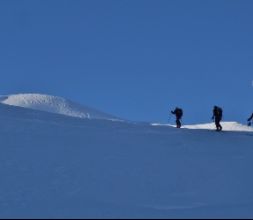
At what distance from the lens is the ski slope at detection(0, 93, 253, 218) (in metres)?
14.4

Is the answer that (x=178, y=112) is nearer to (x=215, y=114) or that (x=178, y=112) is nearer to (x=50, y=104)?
(x=215, y=114)

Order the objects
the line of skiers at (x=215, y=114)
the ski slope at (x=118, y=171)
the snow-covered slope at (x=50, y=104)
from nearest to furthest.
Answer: the ski slope at (x=118, y=171) → the line of skiers at (x=215, y=114) → the snow-covered slope at (x=50, y=104)

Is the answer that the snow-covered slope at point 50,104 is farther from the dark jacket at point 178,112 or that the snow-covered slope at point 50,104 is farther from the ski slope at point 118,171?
the ski slope at point 118,171

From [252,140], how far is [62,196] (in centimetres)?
1265

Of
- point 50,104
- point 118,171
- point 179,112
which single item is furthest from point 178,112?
point 50,104

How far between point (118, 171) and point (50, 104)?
2443 inches

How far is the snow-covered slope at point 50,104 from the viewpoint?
7203 cm

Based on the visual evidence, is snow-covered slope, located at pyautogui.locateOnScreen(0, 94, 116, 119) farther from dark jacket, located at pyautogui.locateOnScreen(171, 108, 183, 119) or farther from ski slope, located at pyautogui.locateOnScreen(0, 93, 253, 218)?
ski slope, located at pyautogui.locateOnScreen(0, 93, 253, 218)

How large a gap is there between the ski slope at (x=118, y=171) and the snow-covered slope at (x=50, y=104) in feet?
145

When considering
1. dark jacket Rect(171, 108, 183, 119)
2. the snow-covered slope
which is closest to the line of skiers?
dark jacket Rect(171, 108, 183, 119)

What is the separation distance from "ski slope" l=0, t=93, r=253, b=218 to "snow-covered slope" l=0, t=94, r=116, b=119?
4424 cm

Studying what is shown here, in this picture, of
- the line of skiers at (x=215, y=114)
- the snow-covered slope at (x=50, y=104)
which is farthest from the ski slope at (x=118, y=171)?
the snow-covered slope at (x=50, y=104)

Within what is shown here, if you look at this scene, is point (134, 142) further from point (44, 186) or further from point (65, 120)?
point (44, 186)

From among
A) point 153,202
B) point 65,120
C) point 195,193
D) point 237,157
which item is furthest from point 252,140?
point 153,202
